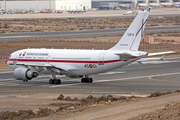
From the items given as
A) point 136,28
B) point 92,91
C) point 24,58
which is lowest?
point 92,91

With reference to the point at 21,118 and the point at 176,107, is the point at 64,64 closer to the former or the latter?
the point at 21,118

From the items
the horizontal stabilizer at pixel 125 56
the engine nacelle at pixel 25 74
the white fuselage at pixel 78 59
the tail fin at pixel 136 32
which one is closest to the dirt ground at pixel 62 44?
the white fuselage at pixel 78 59

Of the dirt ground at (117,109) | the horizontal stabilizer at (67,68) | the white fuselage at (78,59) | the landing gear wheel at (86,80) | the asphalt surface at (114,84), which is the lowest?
the asphalt surface at (114,84)

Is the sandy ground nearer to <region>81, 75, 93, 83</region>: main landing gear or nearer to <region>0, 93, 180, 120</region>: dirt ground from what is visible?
<region>0, 93, 180, 120</region>: dirt ground

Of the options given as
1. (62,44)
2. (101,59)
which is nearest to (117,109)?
(101,59)

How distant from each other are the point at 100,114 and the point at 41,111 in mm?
5308

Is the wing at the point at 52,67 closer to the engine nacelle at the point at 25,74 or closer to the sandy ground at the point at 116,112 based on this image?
the engine nacelle at the point at 25,74

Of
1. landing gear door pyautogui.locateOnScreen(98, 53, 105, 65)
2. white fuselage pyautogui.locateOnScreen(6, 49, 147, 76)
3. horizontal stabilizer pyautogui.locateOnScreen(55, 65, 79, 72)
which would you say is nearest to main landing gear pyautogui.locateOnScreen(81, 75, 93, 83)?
white fuselage pyautogui.locateOnScreen(6, 49, 147, 76)

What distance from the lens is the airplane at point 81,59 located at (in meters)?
41.6

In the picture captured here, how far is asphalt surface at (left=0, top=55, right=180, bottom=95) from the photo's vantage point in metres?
38.9

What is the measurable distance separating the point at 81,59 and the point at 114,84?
5259mm

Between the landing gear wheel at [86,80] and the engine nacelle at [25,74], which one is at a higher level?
the engine nacelle at [25,74]

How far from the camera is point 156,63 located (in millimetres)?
66875

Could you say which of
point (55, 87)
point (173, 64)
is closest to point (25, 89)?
point (55, 87)
